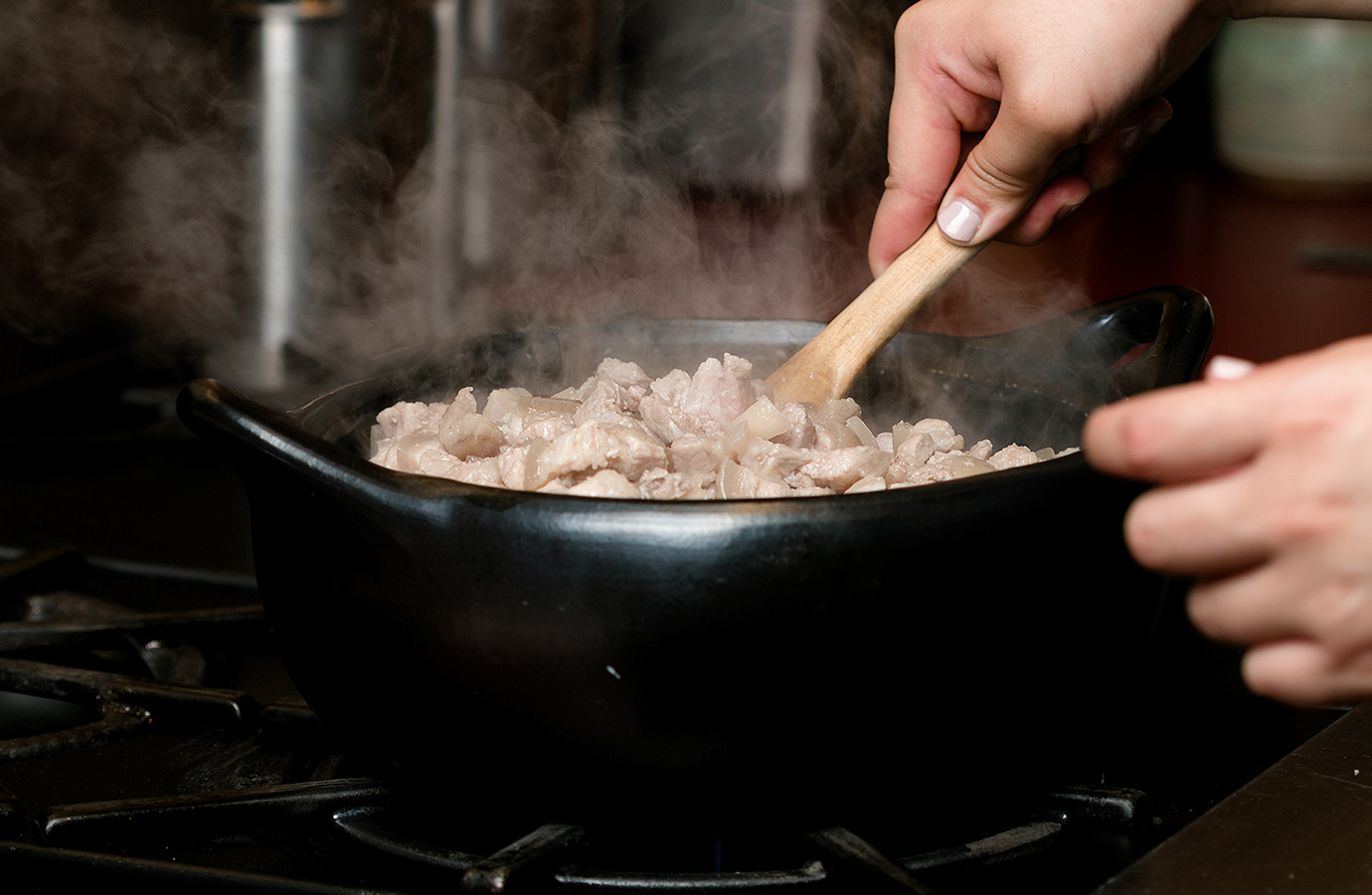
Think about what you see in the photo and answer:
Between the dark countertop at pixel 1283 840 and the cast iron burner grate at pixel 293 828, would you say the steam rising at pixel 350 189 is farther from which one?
the dark countertop at pixel 1283 840

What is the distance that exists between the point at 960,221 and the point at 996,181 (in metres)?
0.05

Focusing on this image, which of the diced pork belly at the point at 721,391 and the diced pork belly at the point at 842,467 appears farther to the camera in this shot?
the diced pork belly at the point at 721,391

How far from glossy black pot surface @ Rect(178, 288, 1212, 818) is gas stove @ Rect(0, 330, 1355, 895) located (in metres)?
0.03

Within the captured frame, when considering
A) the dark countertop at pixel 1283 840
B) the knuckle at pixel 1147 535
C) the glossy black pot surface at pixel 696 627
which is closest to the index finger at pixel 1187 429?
the knuckle at pixel 1147 535

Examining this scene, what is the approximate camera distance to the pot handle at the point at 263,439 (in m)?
0.63

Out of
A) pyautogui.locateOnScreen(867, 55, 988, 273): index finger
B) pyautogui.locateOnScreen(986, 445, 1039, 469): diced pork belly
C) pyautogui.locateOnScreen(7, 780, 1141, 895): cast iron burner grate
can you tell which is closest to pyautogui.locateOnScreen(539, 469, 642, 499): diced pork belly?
pyautogui.locateOnScreen(7, 780, 1141, 895): cast iron burner grate

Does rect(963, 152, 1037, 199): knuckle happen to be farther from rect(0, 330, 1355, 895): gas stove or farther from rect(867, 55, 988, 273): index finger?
rect(0, 330, 1355, 895): gas stove

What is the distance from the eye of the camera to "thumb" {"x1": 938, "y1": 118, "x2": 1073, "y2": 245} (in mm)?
1033

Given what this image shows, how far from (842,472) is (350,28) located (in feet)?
4.19

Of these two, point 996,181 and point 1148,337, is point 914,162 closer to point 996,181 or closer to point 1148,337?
point 996,181

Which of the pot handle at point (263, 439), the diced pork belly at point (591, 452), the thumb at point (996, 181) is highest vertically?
the thumb at point (996, 181)

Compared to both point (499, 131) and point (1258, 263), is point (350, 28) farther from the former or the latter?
point (1258, 263)

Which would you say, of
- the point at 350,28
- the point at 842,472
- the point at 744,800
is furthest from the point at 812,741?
the point at 350,28

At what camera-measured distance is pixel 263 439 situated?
25.8 inches
